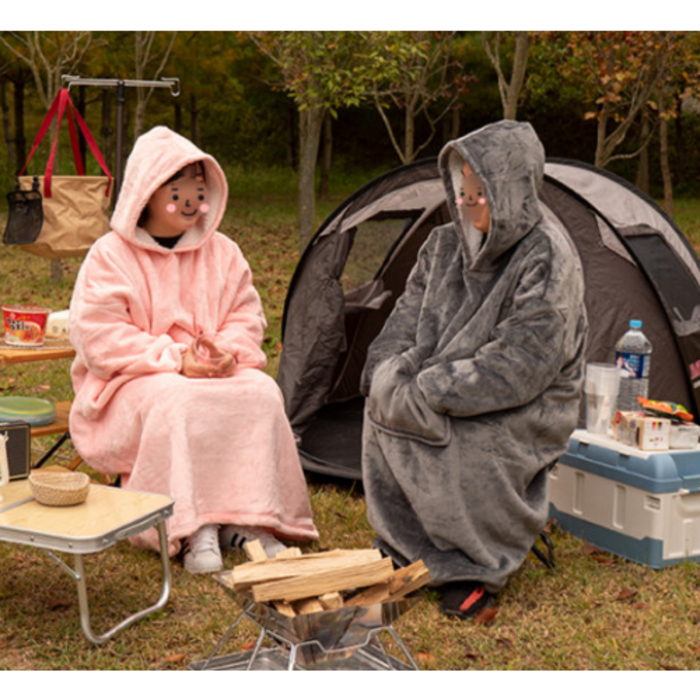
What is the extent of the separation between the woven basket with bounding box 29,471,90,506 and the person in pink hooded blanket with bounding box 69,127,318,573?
1.72ft

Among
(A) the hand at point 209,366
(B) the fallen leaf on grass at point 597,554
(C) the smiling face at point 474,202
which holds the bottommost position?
(B) the fallen leaf on grass at point 597,554

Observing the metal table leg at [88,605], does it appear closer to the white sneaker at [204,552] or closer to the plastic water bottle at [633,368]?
the white sneaker at [204,552]

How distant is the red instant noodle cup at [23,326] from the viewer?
4457mm

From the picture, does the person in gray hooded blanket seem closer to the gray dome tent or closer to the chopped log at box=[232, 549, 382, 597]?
the chopped log at box=[232, 549, 382, 597]

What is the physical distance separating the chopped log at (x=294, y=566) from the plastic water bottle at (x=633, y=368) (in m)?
1.79

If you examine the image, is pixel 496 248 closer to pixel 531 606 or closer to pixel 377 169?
pixel 531 606

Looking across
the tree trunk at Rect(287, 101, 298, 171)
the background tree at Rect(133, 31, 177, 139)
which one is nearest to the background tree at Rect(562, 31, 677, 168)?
the background tree at Rect(133, 31, 177, 139)

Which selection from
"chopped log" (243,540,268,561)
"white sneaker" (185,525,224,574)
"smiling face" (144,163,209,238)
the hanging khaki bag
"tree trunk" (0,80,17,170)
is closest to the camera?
"chopped log" (243,540,268,561)

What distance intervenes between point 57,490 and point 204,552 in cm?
72

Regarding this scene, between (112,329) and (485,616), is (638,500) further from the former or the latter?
(112,329)

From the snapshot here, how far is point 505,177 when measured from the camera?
11.7 ft

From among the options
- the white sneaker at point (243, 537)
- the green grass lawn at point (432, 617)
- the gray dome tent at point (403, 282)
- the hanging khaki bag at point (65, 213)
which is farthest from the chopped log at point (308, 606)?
the hanging khaki bag at point (65, 213)

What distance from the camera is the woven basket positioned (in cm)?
344
